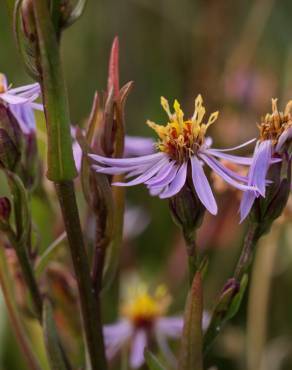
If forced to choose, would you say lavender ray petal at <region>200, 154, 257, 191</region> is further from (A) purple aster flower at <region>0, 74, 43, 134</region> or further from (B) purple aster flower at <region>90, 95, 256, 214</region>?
(A) purple aster flower at <region>0, 74, 43, 134</region>

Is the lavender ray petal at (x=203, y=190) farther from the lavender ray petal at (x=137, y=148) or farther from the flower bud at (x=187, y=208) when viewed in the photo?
the lavender ray petal at (x=137, y=148)

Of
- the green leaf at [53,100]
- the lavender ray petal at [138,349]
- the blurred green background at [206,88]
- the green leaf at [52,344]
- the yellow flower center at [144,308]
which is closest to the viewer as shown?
the green leaf at [53,100]

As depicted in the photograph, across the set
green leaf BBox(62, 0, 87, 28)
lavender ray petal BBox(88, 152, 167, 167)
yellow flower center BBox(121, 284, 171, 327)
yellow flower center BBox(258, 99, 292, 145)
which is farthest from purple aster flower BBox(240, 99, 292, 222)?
yellow flower center BBox(121, 284, 171, 327)

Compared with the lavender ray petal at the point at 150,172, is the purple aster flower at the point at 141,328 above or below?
below

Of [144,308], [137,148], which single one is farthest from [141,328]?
[137,148]

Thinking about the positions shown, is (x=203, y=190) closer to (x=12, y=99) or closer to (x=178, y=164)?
(x=178, y=164)

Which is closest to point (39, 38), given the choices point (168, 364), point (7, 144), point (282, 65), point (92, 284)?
point (7, 144)

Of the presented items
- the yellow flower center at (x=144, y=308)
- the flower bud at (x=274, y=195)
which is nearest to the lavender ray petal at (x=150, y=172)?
the flower bud at (x=274, y=195)
